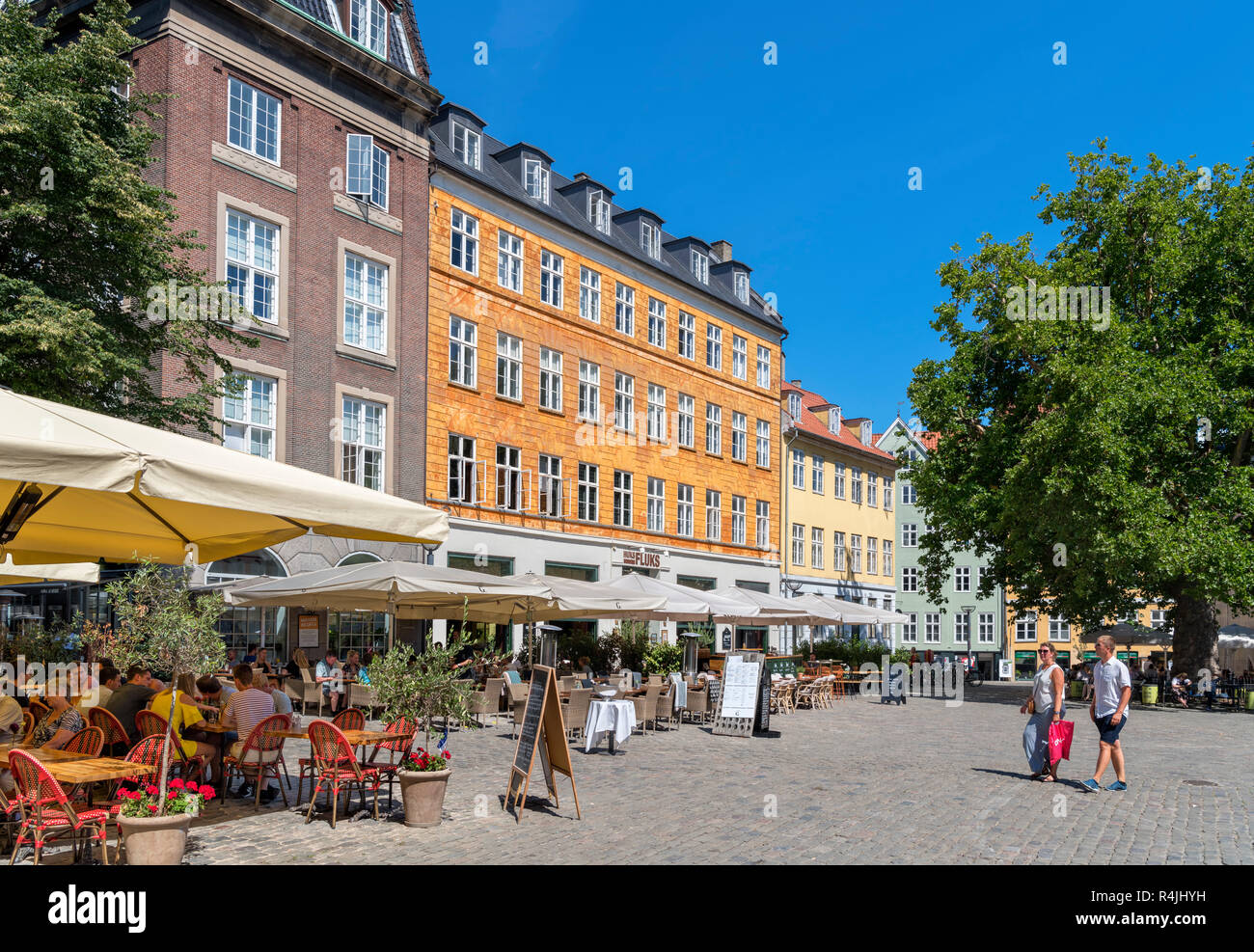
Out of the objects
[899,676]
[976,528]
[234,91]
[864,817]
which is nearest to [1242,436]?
[976,528]

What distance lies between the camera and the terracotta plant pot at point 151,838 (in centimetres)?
725

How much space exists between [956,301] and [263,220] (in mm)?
21757

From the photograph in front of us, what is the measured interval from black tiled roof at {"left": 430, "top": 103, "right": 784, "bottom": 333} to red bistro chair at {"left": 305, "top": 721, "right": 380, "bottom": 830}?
2375cm

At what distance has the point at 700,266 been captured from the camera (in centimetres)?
4559

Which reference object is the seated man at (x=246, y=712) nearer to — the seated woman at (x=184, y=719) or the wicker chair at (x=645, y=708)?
the seated woman at (x=184, y=719)

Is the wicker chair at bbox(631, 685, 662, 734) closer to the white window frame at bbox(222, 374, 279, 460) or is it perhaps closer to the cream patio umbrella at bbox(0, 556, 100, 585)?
the cream patio umbrella at bbox(0, 556, 100, 585)

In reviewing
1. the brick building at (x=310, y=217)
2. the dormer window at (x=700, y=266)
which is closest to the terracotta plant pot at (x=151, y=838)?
the brick building at (x=310, y=217)

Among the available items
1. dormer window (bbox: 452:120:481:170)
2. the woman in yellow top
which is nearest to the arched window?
the woman in yellow top

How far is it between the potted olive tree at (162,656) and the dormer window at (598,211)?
71.3 ft

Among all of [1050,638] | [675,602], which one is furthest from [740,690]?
[1050,638]

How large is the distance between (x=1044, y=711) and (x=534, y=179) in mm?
27515

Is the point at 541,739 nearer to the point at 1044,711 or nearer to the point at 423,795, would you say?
the point at 423,795

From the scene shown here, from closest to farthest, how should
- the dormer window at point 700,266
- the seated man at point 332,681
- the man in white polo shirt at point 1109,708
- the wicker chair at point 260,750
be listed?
the wicker chair at point 260,750, the man in white polo shirt at point 1109,708, the seated man at point 332,681, the dormer window at point 700,266

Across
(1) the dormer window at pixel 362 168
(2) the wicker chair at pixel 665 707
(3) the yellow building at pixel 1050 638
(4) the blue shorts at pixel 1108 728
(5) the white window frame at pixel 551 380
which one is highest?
(1) the dormer window at pixel 362 168
